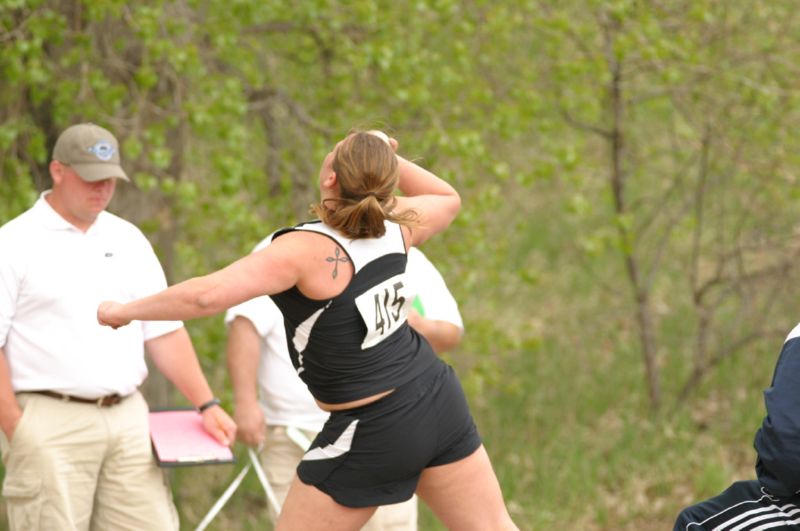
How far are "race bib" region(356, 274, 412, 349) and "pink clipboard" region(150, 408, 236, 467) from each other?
98 centimetres

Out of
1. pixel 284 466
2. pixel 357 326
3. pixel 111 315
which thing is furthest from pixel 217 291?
pixel 284 466

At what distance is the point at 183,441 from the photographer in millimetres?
4398

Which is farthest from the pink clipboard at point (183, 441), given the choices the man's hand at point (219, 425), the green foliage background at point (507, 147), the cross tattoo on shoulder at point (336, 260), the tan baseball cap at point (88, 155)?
the green foliage background at point (507, 147)

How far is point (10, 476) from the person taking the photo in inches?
162

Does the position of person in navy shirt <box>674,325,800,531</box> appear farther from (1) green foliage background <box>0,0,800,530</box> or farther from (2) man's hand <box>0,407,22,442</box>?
(1) green foliage background <box>0,0,800,530</box>

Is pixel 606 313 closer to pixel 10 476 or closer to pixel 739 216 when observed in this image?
pixel 739 216

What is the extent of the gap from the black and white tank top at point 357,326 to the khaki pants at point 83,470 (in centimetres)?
105

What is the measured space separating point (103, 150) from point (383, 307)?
1340 mm

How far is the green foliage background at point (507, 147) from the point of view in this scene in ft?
20.6

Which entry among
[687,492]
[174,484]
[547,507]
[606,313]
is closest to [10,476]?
[174,484]

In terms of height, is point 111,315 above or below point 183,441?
above

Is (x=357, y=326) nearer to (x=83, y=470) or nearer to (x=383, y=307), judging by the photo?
(x=383, y=307)

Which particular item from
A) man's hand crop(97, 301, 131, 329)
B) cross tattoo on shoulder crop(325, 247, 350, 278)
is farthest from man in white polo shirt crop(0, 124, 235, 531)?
cross tattoo on shoulder crop(325, 247, 350, 278)

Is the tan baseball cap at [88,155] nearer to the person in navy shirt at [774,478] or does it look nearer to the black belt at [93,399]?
the black belt at [93,399]
